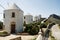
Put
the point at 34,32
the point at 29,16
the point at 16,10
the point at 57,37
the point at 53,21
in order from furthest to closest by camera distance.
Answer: the point at 29,16
the point at 16,10
the point at 34,32
the point at 53,21
the point at 57,37

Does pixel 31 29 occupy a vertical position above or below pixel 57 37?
below

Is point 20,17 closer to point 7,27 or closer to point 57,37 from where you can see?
point 7,27

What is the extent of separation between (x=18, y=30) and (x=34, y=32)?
417 cm

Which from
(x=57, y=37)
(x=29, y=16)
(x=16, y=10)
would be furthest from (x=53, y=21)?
(x=29, y=16)

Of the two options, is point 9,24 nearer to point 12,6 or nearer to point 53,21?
point 12,6

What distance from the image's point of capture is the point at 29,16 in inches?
1720

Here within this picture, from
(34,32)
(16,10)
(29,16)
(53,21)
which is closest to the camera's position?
(53,21)

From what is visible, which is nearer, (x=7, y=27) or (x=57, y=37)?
(x=57, y=37)

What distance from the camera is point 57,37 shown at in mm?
2830

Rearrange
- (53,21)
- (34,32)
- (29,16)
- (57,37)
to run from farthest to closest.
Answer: (29,16)
(34,32)
(53,21)
(57,37)

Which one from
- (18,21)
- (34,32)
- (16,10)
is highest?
(16,10)

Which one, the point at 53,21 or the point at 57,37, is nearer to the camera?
the point at 57,37

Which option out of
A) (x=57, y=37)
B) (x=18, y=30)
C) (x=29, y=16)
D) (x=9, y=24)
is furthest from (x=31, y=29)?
(x=57, y=37)

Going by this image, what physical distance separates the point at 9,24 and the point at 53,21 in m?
23.3
